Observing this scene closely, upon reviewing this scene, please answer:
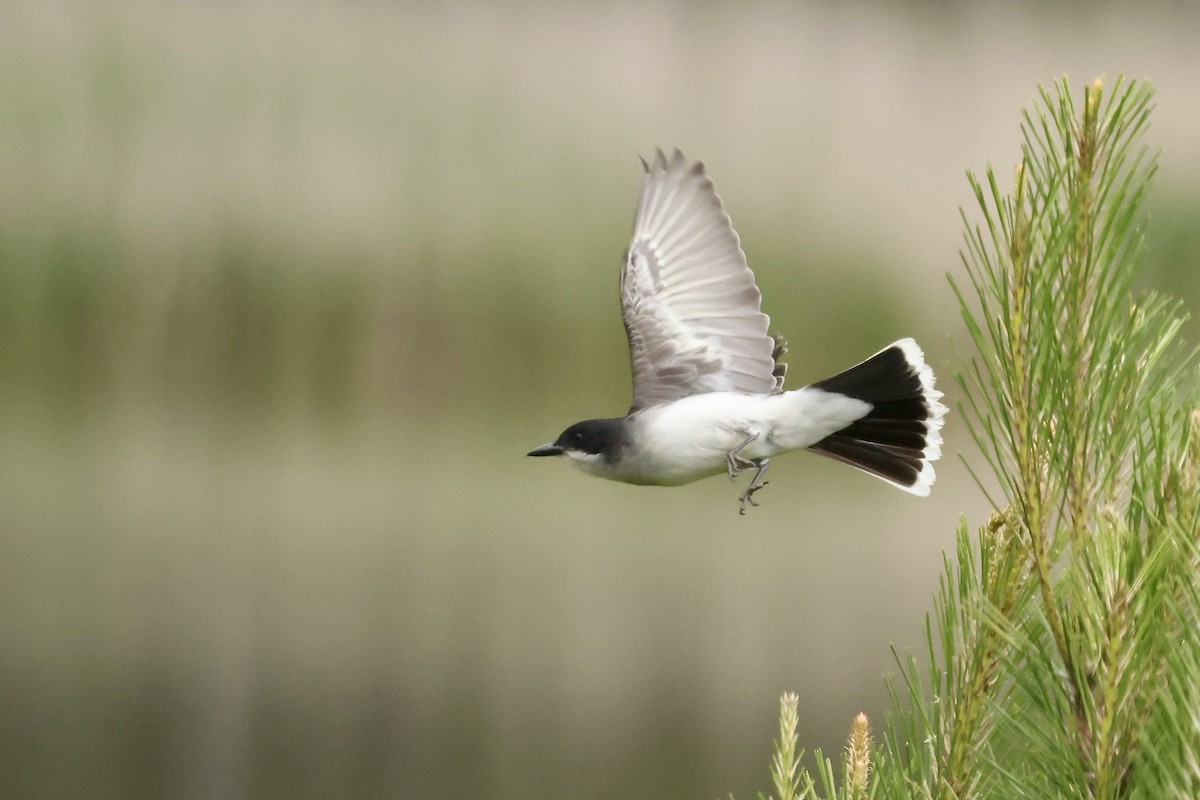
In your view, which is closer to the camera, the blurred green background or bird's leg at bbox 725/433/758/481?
bird's leg at bbox 725/433/758/481

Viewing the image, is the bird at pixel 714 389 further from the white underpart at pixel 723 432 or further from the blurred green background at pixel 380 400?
the blurred green background at pixel 380 400

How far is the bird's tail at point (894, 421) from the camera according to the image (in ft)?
3.66

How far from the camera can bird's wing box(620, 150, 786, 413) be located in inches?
53.4

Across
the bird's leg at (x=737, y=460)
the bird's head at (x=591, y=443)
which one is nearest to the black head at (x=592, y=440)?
the bird's head at (x=591, y=443)

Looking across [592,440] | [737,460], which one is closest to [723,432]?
[737,460]

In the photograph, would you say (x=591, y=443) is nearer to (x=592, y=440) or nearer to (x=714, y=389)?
(x=592, y=440)

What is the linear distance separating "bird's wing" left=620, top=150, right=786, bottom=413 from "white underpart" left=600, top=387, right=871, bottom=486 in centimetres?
17

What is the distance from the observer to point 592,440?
127cm

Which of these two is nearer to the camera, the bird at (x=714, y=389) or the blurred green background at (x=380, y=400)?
the bird at (x=714, y=389)

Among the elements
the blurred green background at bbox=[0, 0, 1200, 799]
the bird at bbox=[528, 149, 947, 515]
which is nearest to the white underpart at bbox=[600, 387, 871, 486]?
the bird at bbox=[528, 149, 947, 515]

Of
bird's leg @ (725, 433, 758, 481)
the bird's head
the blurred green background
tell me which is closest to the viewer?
bird's leg @ (725, 433, 758, 481)

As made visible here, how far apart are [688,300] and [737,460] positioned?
13.3 inches

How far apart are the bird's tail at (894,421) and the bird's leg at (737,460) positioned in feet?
0.30

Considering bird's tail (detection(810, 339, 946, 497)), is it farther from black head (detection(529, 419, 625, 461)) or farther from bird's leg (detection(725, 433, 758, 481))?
black head (detection(529, 419, 625, 461))
